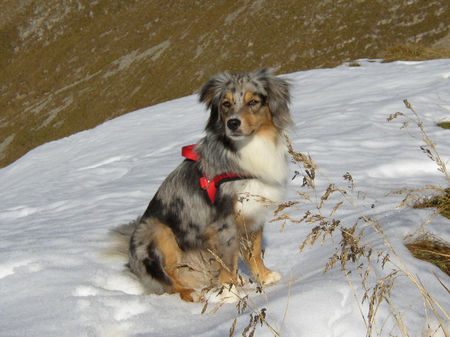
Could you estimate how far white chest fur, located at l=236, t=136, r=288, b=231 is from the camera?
12.6 ft

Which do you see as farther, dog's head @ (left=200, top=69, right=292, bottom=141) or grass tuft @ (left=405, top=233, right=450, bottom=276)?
dog's head @ (left=200, top=69, right=292, bottom=141)

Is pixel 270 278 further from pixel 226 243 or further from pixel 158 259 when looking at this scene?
pixel 158 259

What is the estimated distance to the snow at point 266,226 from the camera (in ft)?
9.16

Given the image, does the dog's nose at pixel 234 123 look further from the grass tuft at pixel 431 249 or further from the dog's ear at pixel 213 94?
the grass tuft at pixel 431 249

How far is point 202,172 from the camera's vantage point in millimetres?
4078

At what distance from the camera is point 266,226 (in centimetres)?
514

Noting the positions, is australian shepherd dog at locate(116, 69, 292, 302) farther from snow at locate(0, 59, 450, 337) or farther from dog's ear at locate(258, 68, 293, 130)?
snow at locate(0, 59, 450, 337)

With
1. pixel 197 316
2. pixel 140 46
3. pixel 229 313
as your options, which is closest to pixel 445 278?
pixel 229 313

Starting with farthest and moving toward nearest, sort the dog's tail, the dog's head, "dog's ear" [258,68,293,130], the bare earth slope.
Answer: the bare earth slope
the dog's tail
"dog's ear" [258,68,293,130]
the dog's head

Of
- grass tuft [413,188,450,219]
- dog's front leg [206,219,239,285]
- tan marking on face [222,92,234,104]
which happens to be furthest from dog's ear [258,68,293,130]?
grass tuft [413,188,450,219]

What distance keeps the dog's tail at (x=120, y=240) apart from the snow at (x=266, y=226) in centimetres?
13

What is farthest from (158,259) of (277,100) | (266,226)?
(277,100)

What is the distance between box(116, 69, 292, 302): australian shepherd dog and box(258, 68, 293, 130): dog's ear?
0.04 feet

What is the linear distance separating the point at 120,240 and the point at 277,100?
8.46ft
